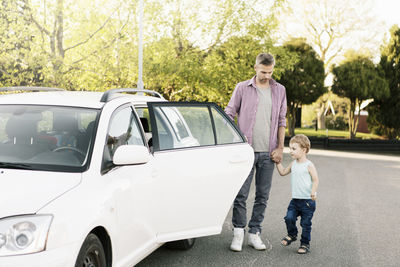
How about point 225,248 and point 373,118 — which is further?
point 373,118

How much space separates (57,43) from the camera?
18203 mm

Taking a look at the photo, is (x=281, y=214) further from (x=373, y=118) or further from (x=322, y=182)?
(x=373, y=118)

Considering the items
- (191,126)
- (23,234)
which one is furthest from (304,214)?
(23,234)

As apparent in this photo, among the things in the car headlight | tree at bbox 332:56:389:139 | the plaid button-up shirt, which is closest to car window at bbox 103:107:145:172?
the car headlight

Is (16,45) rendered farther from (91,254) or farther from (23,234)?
(23,234)

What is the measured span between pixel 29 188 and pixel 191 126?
9.14 ft

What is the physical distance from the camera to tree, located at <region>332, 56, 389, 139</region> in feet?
114

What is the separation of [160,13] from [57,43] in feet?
12.2

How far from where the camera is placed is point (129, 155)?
407 cm

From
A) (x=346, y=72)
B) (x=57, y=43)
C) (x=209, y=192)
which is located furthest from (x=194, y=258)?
(x=346, y=72)

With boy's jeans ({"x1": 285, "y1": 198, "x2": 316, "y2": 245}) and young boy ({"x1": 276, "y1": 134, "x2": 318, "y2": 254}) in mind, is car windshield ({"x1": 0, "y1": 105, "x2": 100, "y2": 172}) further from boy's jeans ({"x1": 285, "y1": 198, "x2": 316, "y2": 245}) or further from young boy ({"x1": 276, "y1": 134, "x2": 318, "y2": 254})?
boy's jeans ({"x1": 285, "y1": 198, "x2": 316, "y2": 245})

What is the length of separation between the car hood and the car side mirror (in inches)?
13.4

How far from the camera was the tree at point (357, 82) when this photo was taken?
3469 cm

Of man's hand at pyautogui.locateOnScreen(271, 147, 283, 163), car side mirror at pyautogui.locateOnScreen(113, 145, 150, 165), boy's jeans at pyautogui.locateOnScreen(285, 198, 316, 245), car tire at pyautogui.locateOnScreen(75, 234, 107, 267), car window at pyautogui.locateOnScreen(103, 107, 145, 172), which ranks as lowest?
boy's jeans at pyautogui.locateOnScreen(285, 198, 316, 245)
